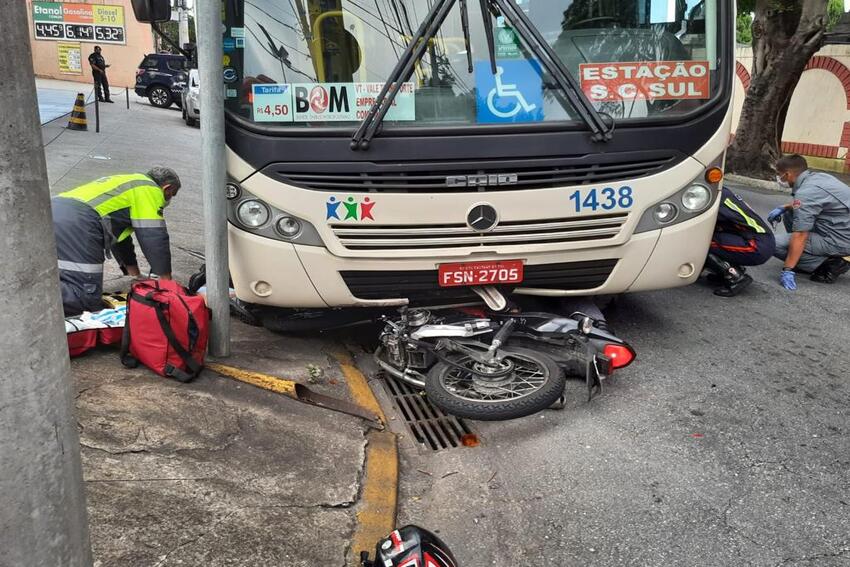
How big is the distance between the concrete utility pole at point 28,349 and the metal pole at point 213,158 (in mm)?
2586

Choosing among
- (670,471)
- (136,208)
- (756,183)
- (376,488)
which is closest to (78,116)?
(136,208)

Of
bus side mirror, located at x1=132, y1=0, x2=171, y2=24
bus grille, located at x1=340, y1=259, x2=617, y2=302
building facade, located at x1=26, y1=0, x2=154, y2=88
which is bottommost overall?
bus grille, located at x1=340, y1=259, x2=617, y2=302

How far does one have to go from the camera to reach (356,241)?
4125 millimetres

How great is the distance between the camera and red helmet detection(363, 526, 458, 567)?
222cm

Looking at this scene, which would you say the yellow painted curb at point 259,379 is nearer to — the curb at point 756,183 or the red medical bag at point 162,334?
the red medical bag at point 162,334

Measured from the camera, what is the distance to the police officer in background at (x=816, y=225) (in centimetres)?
650

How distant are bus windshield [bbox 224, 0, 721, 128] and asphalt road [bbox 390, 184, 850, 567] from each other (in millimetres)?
1743

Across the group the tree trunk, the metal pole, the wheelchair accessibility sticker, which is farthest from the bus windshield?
the tree trunk

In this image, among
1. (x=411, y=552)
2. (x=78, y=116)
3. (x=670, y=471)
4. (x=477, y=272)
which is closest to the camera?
(x=411, y=552)

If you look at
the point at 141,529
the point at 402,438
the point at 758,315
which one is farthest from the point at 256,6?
the point at 758,315

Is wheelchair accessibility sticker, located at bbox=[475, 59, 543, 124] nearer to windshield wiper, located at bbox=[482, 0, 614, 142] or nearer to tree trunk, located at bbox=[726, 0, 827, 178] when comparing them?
windshield wiper, located at bbox=[482, 0, 614, 142]

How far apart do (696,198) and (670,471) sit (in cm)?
178

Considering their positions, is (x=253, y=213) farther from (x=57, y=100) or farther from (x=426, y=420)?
(x=57, y=100)

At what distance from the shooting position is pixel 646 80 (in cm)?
421
